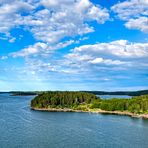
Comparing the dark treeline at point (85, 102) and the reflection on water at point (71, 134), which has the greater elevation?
the dark treeline at point (85, 102)

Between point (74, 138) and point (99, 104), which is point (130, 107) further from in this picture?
point (74, 138)

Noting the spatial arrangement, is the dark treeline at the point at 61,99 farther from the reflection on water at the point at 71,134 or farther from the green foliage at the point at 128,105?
the reflection on water at the point at 71,134

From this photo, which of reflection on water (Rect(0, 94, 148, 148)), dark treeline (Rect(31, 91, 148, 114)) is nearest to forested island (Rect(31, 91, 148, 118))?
dark treeline (Rect(31, 91, 148, 114))

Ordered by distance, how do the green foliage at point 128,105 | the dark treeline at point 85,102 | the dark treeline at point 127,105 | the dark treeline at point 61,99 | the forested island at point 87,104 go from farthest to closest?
the dark treeline at point 61,99 < the dark treeline at point 85,102 < the forested island at point 87,104 < the dark treeline at point 127,105 < the green foliage at point 128,105

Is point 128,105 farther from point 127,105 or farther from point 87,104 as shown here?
point 87,104

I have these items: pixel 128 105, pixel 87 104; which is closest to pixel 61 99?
pixel 87 104

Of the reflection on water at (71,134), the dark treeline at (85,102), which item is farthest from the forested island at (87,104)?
the reflection on water at (71,134)

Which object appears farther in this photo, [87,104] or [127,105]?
Result: [87,104]

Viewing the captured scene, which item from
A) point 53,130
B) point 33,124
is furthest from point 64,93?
point 53,130
